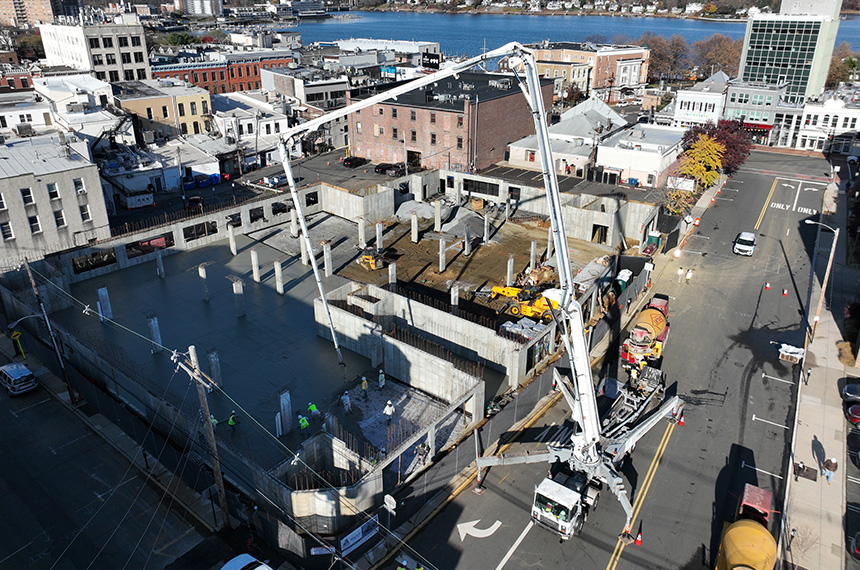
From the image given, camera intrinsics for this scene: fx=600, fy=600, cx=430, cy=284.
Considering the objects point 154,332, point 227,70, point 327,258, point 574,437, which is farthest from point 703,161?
point 227,70

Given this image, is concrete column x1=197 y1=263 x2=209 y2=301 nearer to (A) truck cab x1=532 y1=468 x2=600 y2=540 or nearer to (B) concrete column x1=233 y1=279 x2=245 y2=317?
(B) concrete column x1=233 y1=279 x2=245 y2=317

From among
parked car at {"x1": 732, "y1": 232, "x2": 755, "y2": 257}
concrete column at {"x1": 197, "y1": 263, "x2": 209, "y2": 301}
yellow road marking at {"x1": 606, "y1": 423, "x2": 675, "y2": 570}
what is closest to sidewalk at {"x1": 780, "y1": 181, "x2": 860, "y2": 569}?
yellow road marking at {"x1": 606, "y1": 423, "x2": 675, "y2": 570}

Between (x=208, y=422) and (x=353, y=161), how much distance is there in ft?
172

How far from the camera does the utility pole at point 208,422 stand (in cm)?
2125

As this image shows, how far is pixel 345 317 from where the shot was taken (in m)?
36.5

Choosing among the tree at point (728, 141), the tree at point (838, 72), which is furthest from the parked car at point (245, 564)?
the tree at point (838, 72)

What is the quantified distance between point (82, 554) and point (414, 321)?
21.0m

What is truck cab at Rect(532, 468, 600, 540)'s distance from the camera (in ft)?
80.3

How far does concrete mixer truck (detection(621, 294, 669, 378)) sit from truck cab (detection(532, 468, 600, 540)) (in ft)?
36.3

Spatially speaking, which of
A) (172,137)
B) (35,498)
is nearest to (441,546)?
Result: (35,498)

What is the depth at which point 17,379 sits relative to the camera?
112 feet

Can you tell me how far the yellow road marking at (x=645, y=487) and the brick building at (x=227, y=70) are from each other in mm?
95822

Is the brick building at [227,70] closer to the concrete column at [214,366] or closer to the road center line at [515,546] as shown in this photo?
the concrete column at [214,366]

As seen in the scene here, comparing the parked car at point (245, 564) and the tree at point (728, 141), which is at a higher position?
the tree at point (728, 141)
